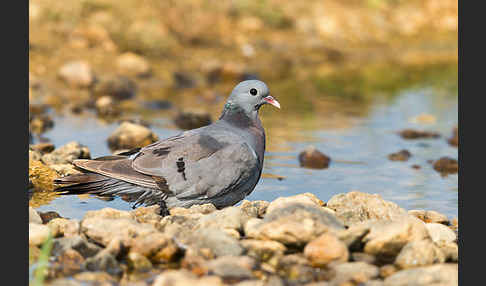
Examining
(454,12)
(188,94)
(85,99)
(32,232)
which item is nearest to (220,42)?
(188,94)

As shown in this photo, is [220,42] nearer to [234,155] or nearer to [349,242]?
[234,155]

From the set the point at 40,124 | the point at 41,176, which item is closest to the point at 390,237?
the point at 41,176

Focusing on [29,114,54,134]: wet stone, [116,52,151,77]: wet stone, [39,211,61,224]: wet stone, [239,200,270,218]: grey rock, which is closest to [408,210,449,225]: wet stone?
[239,200,270,218]: grey rock

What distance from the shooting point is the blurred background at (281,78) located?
8.38 metres

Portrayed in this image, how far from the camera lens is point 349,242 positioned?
4.75 m

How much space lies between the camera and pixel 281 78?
1488 cm

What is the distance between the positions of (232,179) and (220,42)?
10.3m

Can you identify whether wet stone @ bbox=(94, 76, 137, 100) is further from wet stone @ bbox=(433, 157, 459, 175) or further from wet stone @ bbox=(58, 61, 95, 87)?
wet stone @ bbox=(433, 157, 459, 175)

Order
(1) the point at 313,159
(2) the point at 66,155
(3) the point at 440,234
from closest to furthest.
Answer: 1. (3) the point at 440,234
2. (2) the point at 66,155
3. (1) the point at 313,159

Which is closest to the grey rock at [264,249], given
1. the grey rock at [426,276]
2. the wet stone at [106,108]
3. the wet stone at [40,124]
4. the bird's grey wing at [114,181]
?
the grey rock at [426,276]

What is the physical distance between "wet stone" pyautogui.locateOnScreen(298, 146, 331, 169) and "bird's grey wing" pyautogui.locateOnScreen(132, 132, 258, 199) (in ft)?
8.32

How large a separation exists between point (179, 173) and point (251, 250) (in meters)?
1.39

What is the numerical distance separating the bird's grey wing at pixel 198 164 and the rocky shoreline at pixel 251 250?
76 centimetres

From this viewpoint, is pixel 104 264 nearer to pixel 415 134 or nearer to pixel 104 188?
pixel 104 188
